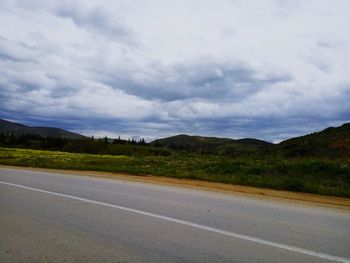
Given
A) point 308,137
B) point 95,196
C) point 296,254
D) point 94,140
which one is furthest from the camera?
point 94,140

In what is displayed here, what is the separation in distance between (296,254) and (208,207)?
450 centimetres

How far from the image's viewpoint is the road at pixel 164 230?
6.24 metres

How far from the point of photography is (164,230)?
7.79m

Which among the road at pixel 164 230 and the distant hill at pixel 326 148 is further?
the distant hill at pixel 326 148

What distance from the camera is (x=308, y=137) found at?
52.7m

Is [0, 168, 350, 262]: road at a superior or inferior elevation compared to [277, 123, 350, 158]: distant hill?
inferior

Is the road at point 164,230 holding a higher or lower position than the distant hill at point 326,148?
lower

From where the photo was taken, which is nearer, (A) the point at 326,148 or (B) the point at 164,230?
(B) the point at 164,230

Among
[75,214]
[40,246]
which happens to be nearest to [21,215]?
[75,214]

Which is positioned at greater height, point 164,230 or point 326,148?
point 326,148

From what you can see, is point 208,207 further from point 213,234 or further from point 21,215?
point 21,215

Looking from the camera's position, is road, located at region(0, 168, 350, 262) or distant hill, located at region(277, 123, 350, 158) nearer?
road, located at region(0, 168, 350, 262)

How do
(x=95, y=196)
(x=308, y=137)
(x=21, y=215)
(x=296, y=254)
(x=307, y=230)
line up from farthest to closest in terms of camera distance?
(x=308, y=137) < (x=95, y=196) < (x=21, y=215) < (x=307, y=230) < (x=296, y=254)

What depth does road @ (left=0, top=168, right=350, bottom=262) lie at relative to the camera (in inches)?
246
